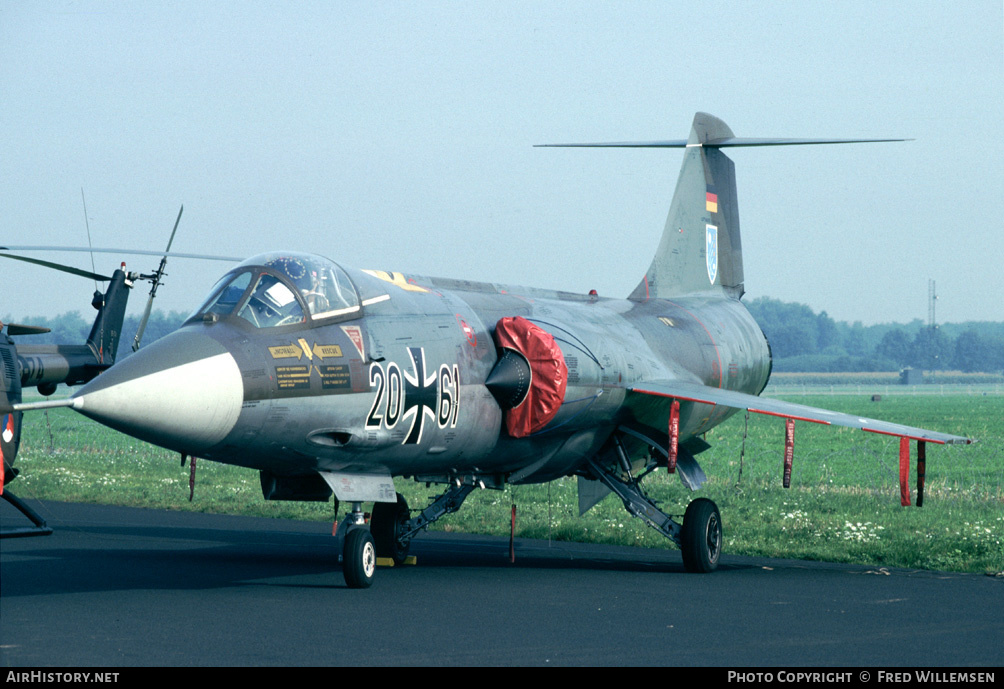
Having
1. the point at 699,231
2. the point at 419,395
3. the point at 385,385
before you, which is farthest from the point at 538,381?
the point at 699,231

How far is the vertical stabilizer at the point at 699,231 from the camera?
65.9ft

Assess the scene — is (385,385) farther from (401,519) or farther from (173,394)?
(401,519)

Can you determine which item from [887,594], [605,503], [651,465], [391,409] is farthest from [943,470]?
[391,409]

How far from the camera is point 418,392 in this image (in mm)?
11898

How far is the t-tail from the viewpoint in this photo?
2006cm

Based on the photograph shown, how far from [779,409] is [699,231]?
22.8 feet

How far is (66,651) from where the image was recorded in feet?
26.9

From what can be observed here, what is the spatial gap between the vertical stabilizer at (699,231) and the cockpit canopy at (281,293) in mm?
9044

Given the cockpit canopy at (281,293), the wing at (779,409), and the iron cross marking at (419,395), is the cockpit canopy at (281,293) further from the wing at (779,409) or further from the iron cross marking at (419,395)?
the wing at (779,409)

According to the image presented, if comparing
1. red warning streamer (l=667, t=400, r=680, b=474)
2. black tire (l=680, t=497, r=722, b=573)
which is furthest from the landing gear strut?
black tire (l=680, t=497, r=722, b=573)

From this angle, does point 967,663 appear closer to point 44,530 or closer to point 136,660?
point 136,660

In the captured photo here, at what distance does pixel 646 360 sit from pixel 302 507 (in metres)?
9.13

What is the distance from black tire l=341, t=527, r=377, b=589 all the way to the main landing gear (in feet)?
13.9

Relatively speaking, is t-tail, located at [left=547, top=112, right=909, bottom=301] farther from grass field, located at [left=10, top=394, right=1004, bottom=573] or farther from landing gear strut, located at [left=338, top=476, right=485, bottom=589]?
landing gear strut, located at [left=338, top=476, right=485, bottom=589]
